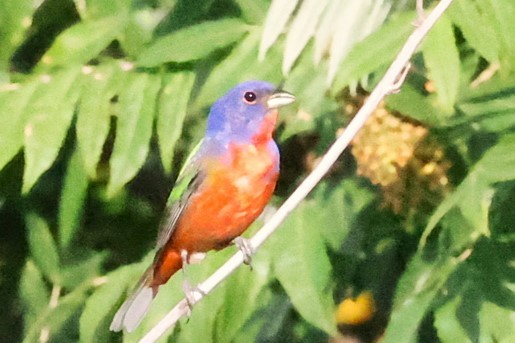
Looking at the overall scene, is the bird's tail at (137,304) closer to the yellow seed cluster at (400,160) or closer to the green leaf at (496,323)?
the yellow seed cluster at (400,160)

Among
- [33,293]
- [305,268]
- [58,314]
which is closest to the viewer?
[305,268]

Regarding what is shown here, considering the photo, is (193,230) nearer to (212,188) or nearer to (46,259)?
(212,188)

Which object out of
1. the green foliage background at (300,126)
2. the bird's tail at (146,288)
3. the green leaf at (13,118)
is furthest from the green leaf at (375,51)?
the green leaf at (13,118)

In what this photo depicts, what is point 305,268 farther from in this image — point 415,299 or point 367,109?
point 367,109

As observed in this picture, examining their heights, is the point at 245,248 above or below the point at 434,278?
above

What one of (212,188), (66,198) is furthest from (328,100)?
(66,198)

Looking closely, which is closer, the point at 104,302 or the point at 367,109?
the point at 367,109

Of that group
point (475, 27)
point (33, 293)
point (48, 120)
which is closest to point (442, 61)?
point (475, 27)
